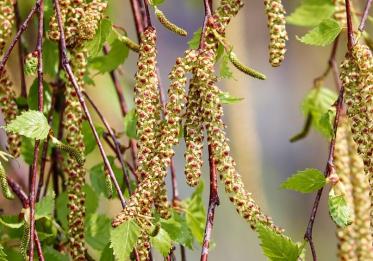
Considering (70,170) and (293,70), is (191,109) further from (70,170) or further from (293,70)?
(293,70)

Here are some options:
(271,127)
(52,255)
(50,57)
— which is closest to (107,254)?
(52,255)

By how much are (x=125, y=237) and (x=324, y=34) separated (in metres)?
0.42

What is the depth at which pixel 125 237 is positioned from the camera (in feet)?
3.05

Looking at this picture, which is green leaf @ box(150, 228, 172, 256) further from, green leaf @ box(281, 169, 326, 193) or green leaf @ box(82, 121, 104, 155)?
green leaf @ box(82, 121, 104, 155)

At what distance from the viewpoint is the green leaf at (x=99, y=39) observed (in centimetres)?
114

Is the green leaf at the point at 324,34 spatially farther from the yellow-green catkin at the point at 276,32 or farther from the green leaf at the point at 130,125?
the green leaf at the point at 130,125

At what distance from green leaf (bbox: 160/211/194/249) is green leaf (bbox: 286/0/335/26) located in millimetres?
481

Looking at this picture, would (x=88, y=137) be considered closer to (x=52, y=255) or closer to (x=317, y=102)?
(x=52, y=255)

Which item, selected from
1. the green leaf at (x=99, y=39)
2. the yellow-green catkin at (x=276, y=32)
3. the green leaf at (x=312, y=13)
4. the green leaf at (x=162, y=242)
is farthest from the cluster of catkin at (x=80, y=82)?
the green leaf at (x=312, y=13)

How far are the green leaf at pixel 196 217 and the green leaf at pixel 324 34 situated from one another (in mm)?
343

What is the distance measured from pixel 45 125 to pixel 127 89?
904 millimetres

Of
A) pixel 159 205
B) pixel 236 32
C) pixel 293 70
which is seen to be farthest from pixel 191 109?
pixel 293 70

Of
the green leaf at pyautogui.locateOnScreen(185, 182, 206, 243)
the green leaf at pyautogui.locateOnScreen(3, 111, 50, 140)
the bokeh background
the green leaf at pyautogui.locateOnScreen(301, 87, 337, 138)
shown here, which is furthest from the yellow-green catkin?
the bokeh background

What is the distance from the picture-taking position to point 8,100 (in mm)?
1170
